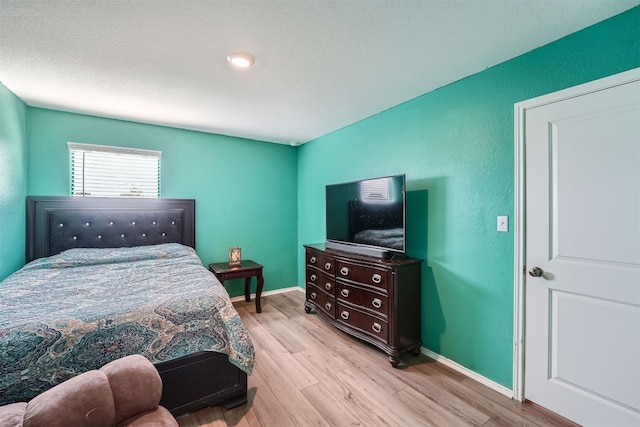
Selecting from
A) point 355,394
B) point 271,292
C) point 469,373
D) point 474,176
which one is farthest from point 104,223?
point 469,373

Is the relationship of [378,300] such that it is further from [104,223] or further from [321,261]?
[104,223]

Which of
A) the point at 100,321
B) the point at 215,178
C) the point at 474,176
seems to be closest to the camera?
the point at 100,321

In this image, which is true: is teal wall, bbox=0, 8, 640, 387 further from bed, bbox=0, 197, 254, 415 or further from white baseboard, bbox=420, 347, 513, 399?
bed, bbox=0, 197, 254, 415

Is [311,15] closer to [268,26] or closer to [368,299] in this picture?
[268,26]

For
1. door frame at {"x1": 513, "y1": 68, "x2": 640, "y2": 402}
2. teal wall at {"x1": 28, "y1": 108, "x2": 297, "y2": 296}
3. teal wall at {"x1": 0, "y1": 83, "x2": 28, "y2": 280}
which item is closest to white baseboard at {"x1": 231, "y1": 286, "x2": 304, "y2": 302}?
teal wall at {"x1": 28, "y1": 108, "x2": 297, "y2": 296}

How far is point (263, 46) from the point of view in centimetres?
175

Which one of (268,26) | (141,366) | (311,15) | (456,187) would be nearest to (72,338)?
(141,366)

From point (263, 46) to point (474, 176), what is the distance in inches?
71.5

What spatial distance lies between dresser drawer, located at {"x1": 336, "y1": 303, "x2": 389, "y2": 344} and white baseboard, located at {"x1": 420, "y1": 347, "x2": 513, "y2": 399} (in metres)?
0.48

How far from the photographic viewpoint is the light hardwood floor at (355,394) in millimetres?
1719

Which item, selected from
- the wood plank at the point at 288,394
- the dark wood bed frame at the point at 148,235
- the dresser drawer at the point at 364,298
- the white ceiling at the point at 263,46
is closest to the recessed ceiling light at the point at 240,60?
the white ceiling at the point at 263,46

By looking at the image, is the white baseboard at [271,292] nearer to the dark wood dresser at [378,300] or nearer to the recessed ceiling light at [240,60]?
the dark wood dresser at [378,300]

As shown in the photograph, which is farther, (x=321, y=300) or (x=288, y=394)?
(x=321, y=300)

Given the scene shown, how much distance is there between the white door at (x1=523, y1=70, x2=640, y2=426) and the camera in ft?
4.84
